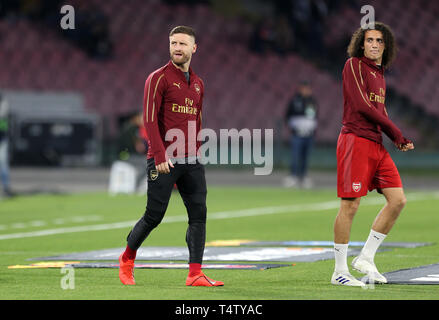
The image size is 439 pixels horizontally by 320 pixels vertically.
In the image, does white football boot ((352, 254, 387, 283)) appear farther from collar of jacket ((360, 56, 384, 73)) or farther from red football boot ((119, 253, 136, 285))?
red football boot ((119, 253, 136, 285))

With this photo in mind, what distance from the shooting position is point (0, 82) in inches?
1364

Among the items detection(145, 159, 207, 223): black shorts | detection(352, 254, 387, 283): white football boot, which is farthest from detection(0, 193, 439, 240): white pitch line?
detection(352, 254, 387, 283): white football boot

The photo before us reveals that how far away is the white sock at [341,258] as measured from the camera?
8.13 metres

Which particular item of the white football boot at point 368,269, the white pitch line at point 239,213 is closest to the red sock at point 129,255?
the white football boot at point 368,269

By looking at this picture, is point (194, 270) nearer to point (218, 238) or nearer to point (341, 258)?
point (341, 258)

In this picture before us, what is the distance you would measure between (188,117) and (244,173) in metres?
20.7

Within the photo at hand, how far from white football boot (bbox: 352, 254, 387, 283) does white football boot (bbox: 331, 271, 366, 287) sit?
18 cm

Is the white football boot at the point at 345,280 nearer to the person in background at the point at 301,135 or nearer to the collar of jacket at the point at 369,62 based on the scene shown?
the collar of jacket at the point at 369,62

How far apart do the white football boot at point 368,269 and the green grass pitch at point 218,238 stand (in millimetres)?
303

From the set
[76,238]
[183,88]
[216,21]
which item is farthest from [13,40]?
[183,88]

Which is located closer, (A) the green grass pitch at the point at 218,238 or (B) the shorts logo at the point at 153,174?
(A) the green grass pitch at the point at 218,238

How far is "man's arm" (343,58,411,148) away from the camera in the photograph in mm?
8117
